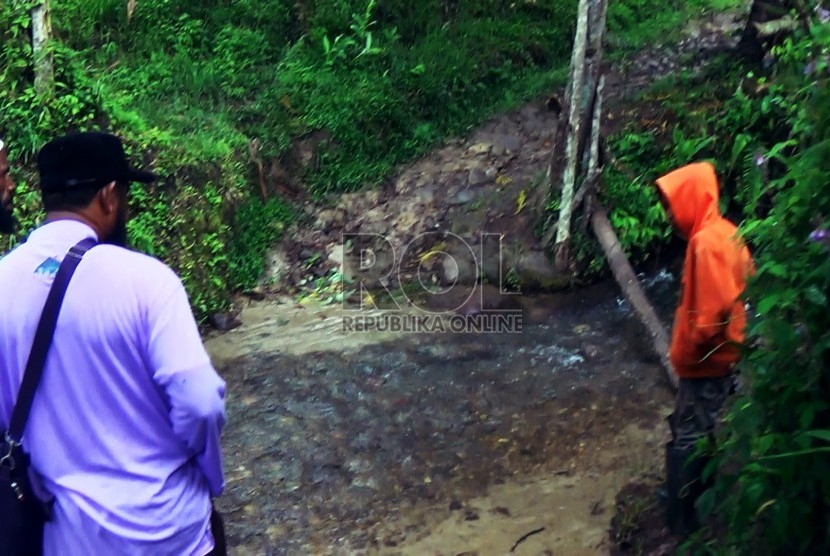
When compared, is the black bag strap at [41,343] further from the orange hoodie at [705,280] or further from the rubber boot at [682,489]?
the rubber boot at [682,489]

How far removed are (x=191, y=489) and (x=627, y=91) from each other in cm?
798

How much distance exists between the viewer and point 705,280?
3744 millimetres

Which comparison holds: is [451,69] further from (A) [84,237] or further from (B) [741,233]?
(A) [84,237]

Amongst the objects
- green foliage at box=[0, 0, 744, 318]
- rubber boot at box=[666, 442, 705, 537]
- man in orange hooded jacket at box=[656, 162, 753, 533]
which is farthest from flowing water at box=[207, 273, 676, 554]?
green foliage at box=[0, 0, 744, 318]

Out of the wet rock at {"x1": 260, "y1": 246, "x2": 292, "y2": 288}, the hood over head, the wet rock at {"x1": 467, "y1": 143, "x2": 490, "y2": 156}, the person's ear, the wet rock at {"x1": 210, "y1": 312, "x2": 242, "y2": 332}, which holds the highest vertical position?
the person's ear

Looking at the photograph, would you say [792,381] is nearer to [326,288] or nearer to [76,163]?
[76,163]

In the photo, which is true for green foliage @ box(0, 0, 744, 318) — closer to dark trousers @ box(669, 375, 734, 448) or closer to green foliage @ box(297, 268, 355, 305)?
green foliage @ box(297, 268, 355, 305)

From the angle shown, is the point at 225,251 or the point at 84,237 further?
the point at 225,251

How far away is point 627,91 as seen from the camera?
30.8 feet

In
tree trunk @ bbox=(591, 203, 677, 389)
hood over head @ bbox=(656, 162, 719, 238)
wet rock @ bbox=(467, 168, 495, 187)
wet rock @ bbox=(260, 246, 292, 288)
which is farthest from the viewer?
wet rock @ bbox=(467, 168, 495, 187)

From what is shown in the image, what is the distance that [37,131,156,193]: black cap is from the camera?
231 centimetres

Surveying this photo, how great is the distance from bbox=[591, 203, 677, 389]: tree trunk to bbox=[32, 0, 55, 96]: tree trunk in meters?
4.60

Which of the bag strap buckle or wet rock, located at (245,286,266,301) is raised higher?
the bag strap buckle

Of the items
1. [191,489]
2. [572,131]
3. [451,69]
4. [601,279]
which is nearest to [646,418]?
[601,279]
